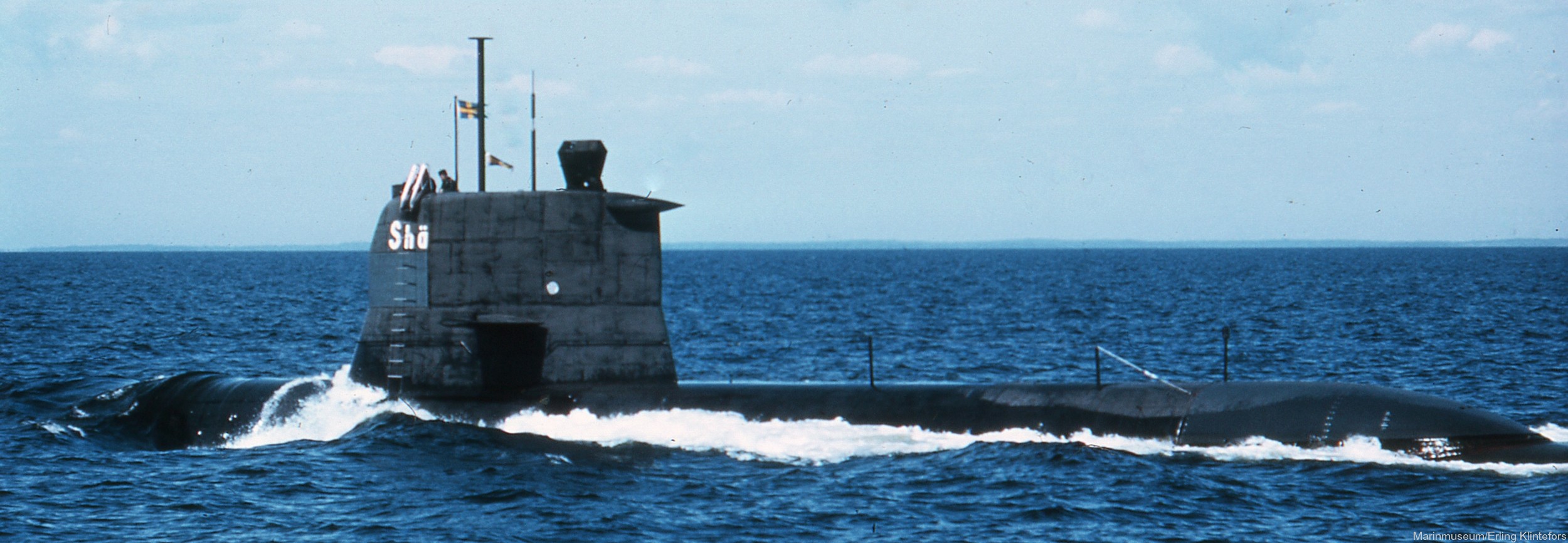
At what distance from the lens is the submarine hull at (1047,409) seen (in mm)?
16391

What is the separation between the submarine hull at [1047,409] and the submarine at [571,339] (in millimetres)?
29

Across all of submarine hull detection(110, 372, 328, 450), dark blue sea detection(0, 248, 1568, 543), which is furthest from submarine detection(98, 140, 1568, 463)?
submarine hull detection(110, 372, 328, 450)

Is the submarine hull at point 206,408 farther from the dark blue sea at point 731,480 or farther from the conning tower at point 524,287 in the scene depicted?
the conning tower at point 524,287

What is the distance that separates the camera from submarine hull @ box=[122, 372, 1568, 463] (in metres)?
16.4

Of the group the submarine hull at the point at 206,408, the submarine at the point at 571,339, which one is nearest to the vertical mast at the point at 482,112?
the submarine at the point at 571,339

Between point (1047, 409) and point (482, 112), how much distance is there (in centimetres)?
818

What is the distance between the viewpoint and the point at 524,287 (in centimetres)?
1870

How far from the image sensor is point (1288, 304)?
2482 inches

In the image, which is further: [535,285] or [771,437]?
[535,285]

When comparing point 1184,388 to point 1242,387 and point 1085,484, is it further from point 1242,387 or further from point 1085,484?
point 1085,484

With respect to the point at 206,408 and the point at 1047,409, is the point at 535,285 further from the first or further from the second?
the point at 1047,409

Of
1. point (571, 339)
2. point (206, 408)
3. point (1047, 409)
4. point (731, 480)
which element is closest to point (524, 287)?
point (571, 339)

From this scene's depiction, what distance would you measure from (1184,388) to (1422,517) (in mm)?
4280

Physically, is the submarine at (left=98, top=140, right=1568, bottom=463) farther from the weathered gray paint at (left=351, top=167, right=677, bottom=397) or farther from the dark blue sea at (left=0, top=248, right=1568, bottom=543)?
the dark blue sea at (left=0, top=248, right=1568, bottom=543)
